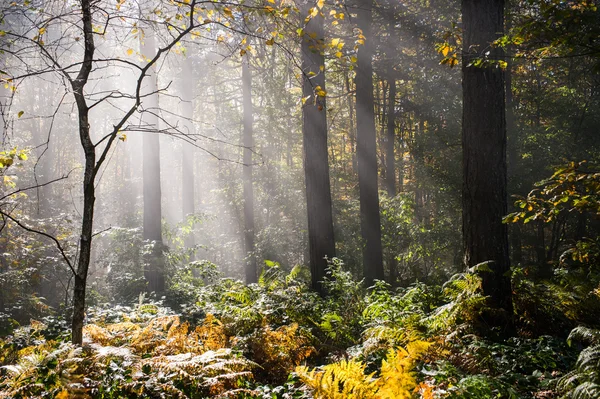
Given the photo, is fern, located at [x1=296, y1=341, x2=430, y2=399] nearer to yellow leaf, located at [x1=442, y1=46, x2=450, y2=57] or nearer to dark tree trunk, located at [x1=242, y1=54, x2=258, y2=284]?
yellow leaf, located at [x1=442, y1=46, x2=450, y2=57]

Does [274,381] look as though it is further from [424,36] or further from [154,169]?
[424,36]

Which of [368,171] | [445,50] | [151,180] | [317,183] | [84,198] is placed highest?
[445,50]

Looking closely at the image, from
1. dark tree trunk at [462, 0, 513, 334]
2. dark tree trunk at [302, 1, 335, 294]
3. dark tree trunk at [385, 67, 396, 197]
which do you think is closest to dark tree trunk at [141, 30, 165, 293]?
dark tree trunk at [302, 1, 335, 294]

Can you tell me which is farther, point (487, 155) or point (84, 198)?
point (487, 155)

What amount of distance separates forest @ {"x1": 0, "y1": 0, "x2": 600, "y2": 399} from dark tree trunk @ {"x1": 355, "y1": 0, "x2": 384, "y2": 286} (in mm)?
65

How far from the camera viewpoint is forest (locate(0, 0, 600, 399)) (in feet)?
12.0

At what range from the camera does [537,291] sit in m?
5.80

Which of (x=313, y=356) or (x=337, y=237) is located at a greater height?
(x=337, y=237)

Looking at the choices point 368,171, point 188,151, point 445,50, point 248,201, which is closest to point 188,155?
point 188,151

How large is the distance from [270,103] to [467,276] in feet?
59.7

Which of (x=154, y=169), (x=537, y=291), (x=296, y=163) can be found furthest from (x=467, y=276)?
(x=296, y=163)

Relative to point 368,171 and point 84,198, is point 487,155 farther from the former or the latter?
point 368,171

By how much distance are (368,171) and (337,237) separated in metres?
3.40

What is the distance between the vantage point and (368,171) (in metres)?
12.7
